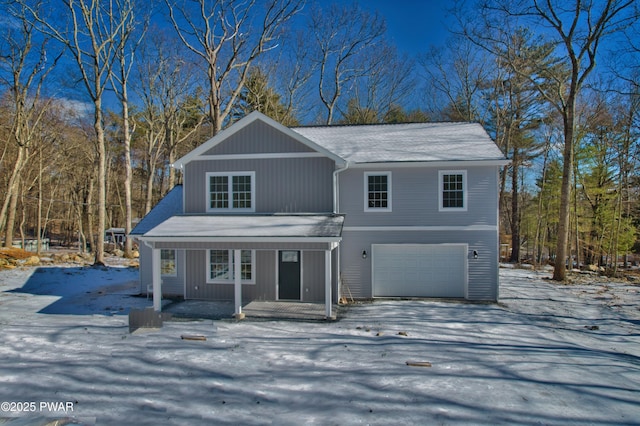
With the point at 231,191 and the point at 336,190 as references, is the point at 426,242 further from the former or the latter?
the point at 231,191

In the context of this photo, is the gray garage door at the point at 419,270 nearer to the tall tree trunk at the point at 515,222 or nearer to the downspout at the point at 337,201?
the downspout at the point at 337,201

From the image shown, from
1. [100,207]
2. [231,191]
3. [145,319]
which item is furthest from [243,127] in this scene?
[100,207]

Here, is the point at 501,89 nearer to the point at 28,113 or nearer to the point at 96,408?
the point at 96,408

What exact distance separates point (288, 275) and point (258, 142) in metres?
4.41

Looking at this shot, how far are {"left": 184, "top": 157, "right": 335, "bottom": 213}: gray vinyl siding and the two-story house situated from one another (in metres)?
0.03

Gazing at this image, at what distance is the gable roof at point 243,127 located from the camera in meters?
12.2

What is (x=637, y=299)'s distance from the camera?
13.3 m

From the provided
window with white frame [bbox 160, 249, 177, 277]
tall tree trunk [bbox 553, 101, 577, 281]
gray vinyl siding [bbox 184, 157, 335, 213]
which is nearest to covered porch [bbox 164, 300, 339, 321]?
window with white frame [bbox 160, 249, 177, 277]

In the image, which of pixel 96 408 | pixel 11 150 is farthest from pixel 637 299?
pixel 11 150

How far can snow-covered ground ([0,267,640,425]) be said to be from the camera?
5.21m

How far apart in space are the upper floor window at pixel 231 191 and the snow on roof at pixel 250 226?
58 cm

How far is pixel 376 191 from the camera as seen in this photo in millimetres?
13336

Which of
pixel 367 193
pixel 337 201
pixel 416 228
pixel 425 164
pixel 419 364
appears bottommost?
pixel 419 364

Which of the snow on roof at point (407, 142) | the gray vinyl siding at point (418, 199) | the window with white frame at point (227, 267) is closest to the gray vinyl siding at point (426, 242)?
the gray vinyl siding at point (418, 199)
